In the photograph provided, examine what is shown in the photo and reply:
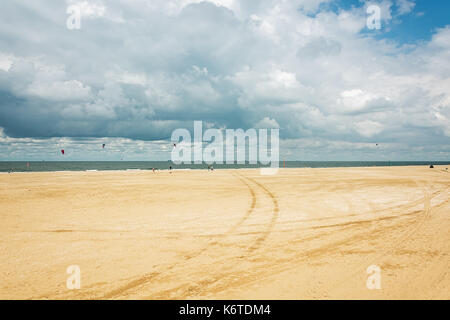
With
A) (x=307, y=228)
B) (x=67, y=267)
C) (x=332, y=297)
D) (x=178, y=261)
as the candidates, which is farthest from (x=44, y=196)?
(x=332, y=297)

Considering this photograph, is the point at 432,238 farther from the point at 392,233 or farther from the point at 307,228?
the point at 307,228

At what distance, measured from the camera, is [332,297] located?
558 centimetres

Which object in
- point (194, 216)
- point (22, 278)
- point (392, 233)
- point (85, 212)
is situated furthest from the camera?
point (85, 212)

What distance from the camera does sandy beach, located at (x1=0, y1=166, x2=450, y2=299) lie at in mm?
5922

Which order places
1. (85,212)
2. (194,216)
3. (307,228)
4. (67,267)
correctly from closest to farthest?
1. (67,267)
2. (307,228)
3. (194,216)
4. (85,212)

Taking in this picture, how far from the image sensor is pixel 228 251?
326 inches

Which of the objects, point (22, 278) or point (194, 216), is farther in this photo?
point (194, 216)

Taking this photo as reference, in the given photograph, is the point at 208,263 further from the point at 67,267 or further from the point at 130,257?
the point at 67,267

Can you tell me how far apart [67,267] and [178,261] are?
3235mm

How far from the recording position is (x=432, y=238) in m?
9.19

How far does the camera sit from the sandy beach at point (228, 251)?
19.4 feet

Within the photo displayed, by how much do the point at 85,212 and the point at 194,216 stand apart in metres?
6.62

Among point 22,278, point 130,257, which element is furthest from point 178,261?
point 22,278

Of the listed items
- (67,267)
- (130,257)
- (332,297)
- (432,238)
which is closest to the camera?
(332,297)
